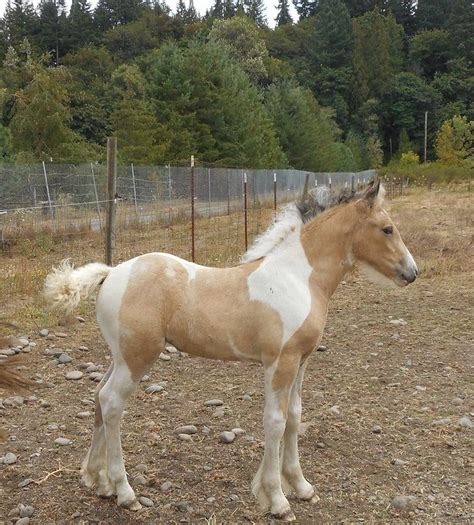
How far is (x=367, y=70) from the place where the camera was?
8138 cm

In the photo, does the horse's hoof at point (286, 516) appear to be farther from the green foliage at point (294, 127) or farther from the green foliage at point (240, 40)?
the green foliage at point (240, 40)

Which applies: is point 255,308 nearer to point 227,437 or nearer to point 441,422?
point 227,437

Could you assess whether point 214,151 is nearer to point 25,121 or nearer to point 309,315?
point 25,121

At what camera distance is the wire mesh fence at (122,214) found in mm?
11688

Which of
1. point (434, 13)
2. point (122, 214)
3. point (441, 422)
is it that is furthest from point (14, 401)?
point (434, 13)

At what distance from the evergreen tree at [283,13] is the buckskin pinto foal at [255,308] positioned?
124 m

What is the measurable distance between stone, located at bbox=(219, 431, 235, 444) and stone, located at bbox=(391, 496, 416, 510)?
1.20 m

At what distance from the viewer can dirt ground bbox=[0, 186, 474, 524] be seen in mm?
3328

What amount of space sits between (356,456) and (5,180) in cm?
1181

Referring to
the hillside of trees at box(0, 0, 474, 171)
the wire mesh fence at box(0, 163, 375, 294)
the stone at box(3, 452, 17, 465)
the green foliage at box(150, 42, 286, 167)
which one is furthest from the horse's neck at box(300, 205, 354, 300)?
the green foliage at box(150, 42, 286, 167)

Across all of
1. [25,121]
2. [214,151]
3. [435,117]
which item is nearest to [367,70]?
[435,117]

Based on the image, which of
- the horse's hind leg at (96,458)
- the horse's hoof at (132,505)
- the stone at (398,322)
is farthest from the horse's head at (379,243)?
the stone at (398,322)

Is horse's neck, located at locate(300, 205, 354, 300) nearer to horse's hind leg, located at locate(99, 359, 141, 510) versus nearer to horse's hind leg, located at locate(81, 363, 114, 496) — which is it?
horse's hind leg, located at locate(99, 359, 141, 510)

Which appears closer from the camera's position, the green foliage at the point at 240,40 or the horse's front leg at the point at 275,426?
the horse's front leg at the point at 275,426
